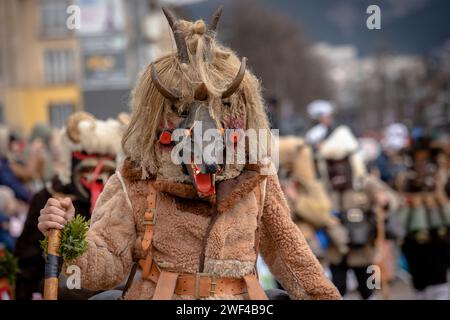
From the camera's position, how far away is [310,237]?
9609mm

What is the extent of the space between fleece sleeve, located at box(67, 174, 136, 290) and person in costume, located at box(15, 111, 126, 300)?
198 cm

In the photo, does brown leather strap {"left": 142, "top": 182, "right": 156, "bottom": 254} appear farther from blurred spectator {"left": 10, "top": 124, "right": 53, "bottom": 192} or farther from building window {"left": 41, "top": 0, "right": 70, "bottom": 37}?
building window {"left": 41, "top": 0, "right": 70, "bottom": 37}

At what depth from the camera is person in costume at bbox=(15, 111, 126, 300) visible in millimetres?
5887

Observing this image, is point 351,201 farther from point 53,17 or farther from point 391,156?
point 53,17

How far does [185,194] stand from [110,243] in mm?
395

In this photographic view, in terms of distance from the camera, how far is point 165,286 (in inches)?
143

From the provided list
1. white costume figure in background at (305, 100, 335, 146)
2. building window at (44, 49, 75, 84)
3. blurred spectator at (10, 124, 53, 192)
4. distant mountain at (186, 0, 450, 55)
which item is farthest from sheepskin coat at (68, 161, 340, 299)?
building window at (44, 49, 75, 84)

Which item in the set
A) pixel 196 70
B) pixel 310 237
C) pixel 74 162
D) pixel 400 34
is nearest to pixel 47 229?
pixel 196 70

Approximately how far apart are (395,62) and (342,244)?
47726 millimetres

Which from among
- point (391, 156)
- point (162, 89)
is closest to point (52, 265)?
point (162, 89)

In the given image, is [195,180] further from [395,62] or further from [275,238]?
[395,62]

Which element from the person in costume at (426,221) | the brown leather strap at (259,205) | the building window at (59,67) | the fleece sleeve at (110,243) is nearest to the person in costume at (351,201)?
the person in costume at (426,221)
